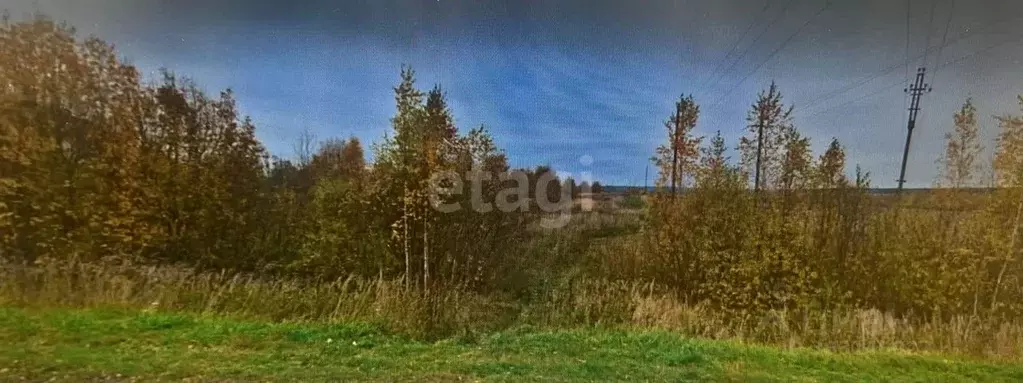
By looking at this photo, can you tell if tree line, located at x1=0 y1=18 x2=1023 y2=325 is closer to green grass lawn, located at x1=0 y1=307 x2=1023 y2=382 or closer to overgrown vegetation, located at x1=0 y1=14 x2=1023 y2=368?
overgrown vegetation, located at x1=0 y1=14 x2=1023 y2=368

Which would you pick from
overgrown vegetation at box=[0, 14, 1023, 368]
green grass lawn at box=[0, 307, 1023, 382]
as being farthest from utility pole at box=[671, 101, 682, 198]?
green grass lawn at box=[0, 307, 1023, 382]

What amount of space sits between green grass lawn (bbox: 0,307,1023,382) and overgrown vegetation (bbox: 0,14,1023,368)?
125cm

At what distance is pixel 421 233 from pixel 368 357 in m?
5.32

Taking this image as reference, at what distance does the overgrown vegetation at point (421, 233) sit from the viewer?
8922mm

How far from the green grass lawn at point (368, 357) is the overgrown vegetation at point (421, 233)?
4.09ft

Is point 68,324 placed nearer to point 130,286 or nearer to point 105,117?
point 130,286

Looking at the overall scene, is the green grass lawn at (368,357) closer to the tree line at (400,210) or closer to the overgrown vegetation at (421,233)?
the overgrown vegetation at (421,233)

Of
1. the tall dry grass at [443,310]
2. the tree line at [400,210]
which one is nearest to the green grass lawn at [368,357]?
the tall dry grass at [443,310]

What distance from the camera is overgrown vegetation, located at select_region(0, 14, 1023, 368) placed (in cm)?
892

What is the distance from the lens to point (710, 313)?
10.2 m


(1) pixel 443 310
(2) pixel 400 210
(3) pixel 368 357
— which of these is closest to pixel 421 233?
(2) pixel 400 210

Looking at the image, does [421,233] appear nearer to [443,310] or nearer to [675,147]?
[443,310]

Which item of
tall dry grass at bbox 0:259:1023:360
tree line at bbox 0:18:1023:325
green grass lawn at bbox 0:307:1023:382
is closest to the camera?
green grass lawn at bbox 0:307:1023:382

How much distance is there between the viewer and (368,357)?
556 cm
